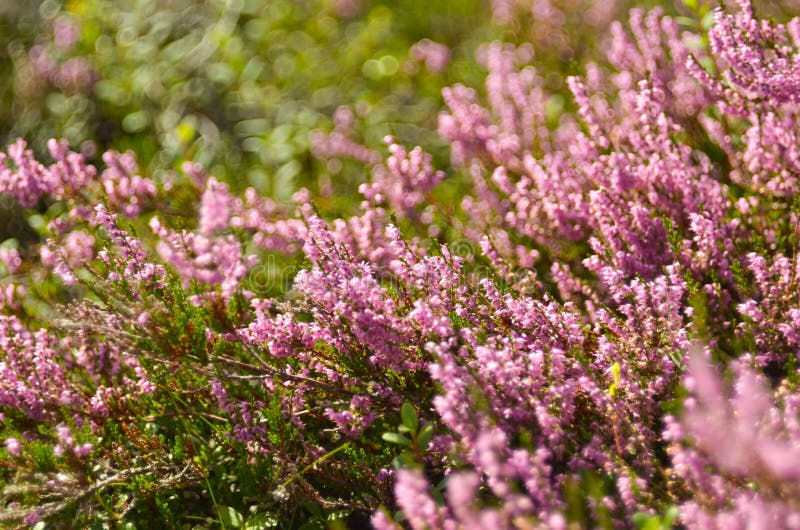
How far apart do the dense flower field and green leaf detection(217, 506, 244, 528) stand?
0.01m

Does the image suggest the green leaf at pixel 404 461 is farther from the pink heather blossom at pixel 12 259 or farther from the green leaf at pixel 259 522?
the pink heather blossom at pixel 12 259

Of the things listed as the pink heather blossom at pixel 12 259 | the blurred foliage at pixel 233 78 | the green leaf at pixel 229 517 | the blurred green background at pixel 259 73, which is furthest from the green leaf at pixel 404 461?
the blurred foliage at pixel 233 78

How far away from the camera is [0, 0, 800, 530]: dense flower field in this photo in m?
2.13

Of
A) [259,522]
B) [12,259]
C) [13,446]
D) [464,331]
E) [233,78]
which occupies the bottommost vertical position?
[259,522]

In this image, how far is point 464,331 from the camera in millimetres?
2441

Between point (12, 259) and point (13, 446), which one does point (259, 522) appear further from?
point (12, 259)

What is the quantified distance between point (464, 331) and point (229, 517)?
1.13 m

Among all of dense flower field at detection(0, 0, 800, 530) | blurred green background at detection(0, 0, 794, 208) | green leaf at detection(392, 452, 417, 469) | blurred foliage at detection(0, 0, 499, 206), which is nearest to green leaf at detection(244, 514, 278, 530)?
dense flower field at detection(0, 0, 800, 530)

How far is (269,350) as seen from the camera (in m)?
2.84

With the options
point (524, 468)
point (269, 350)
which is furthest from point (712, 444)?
point (269, 350)

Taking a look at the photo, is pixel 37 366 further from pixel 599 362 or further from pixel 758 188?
pixel 758 188

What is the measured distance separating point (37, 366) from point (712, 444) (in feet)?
8.77

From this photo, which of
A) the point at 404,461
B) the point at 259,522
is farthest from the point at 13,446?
the point at 404,461

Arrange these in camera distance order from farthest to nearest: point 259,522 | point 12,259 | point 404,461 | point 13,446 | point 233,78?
1. point 233,78
2. point 12,259
3. point 13,446
4. point 259,522
5. point 404,461
